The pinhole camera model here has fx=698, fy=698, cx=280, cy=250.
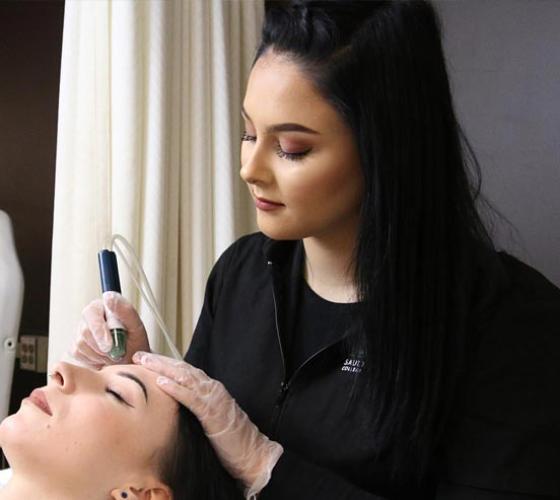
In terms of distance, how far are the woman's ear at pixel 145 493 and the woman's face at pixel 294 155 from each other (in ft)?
1.34

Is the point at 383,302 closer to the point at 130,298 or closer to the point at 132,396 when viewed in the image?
the point at 132,396

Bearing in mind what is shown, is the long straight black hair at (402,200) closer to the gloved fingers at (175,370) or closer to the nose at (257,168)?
the nose at (257,168)

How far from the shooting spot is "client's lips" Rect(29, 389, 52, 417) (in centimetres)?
104

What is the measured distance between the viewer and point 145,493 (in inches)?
40.2

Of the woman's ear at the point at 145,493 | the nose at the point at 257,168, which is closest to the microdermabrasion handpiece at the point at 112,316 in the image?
the woman's ear at the point at 145,493

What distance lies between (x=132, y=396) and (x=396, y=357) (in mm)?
399

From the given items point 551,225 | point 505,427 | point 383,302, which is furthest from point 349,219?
point 551,225

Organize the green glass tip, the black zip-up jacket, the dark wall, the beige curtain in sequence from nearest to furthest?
the black zip-up jacket
the green glass tip
the beige curtain
the dark wall

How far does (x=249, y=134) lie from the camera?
3.32 feet

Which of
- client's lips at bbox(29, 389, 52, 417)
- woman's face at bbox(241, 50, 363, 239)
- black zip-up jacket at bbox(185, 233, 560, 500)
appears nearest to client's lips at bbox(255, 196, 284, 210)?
woman's face at bbox(241, 50, 363, 239)

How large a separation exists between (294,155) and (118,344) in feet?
1.49

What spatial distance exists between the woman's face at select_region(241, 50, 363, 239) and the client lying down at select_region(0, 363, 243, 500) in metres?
0.33

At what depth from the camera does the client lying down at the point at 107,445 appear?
1006 mm

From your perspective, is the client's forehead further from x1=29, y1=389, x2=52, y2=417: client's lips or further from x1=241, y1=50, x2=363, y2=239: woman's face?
x1=241, y1=50, x2=363, y2=239: woman's face
